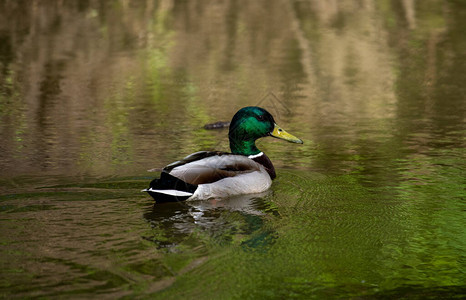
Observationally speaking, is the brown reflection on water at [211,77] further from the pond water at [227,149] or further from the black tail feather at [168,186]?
the black tail feather at [168,186]

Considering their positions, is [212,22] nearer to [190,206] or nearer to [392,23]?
[392,23]

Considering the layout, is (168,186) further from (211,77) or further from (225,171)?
(211,77)

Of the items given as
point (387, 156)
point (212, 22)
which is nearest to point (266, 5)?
point (212, 22)

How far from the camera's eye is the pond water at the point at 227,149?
555 cm

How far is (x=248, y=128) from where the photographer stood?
882 centimetres

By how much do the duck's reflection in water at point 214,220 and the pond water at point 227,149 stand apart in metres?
0.03

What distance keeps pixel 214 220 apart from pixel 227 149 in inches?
124

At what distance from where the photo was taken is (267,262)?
5.78 metres

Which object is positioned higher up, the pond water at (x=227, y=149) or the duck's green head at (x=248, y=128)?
the duck's green head at (x=248, y=128)

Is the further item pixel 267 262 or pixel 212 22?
pixel 212 22

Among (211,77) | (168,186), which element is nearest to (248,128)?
(168,186)

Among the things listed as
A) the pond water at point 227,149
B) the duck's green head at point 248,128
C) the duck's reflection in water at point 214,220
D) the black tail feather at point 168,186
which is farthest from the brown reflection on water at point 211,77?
the duck's reflection in water at point 214,220

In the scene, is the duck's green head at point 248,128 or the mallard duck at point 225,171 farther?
the duck's green head at point 248,128

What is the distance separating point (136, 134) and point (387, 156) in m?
3.65
